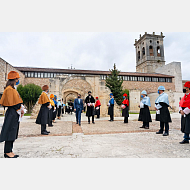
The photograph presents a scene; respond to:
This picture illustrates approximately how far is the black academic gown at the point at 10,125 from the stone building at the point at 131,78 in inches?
386

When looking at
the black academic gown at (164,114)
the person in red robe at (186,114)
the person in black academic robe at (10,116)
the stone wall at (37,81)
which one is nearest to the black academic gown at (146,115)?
the black academic gown at (164,114)

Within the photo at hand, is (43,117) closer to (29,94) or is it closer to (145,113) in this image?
(145,113)

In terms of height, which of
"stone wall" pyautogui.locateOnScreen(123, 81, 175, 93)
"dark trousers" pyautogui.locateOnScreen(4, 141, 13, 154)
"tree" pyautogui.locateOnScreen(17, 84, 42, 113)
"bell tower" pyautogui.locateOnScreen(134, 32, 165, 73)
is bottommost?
"dark trousers" pyautogui.locateOnScreen(4, 141, 13, 154)

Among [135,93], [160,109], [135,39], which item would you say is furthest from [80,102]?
[135,39]

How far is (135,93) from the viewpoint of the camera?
21.1 metres

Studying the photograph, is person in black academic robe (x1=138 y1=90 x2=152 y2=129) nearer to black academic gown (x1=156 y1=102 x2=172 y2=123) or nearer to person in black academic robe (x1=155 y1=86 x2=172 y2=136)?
person in black academic robe (x1=155 y1=86 x2=172 y2=136)

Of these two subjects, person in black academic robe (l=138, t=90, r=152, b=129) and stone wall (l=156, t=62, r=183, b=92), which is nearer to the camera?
person in black academic robe (l=138, t=90, r=152, b=129)

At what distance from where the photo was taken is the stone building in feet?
43.3

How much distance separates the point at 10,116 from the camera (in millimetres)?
2920

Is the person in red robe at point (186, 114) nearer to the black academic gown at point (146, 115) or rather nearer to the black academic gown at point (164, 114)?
the black academic gown at point (164, 114)

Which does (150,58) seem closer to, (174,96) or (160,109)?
(174,96)

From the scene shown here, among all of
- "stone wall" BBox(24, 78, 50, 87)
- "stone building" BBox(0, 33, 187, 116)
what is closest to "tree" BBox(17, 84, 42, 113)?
"stone building" BBox(0, 33, 187, 116)

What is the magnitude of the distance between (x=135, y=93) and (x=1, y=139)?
65.6ft

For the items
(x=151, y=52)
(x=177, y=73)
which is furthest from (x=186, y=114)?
(x=151, y=52)
